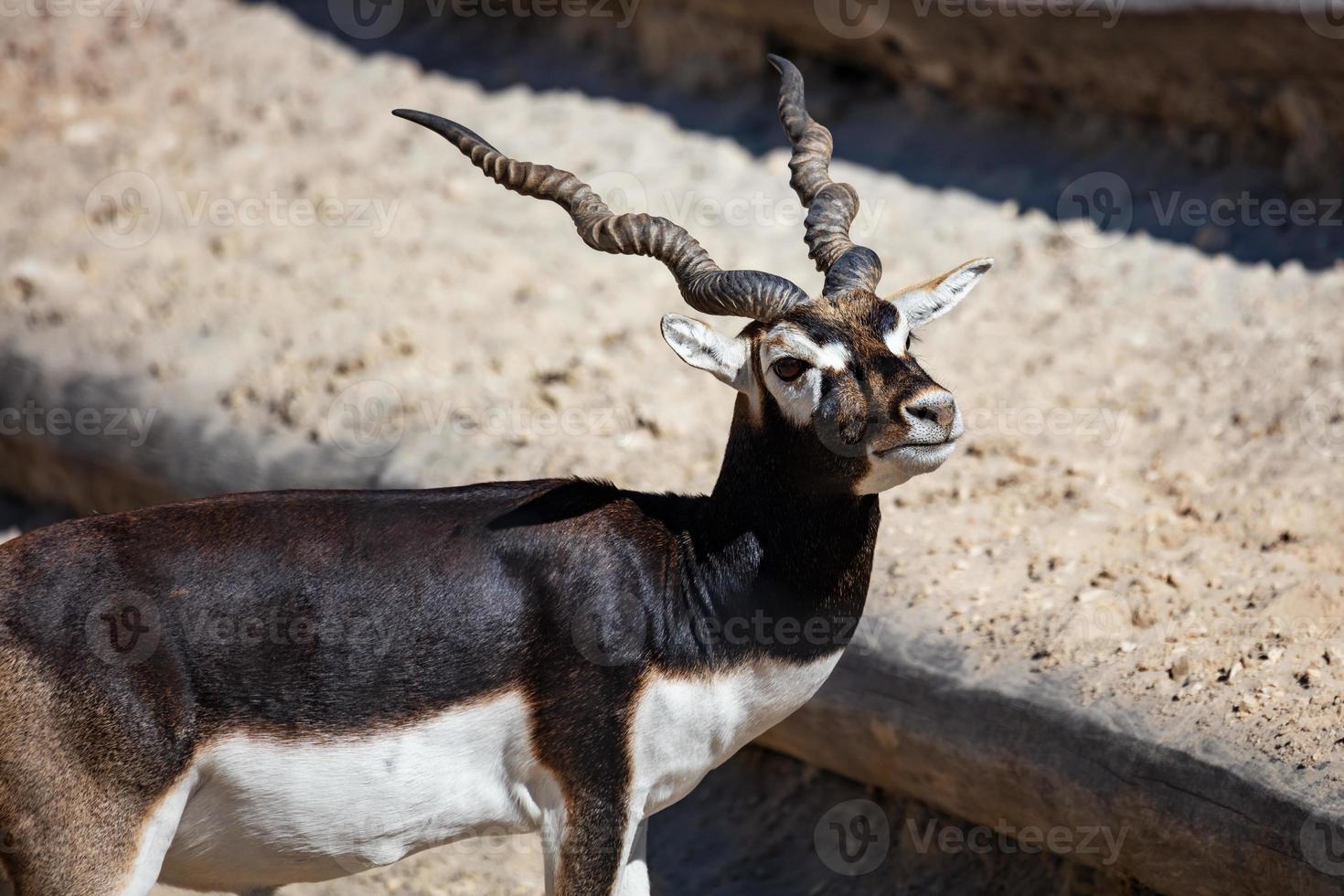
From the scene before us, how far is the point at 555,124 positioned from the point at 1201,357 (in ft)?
16.1

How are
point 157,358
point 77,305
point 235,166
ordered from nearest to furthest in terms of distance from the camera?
1. point 157,358
2. point 77,305
3. point 235,166

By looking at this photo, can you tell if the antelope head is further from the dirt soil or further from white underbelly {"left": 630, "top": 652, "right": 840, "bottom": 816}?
the dirt soil

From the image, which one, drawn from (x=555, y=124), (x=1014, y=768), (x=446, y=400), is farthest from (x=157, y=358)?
(x=1014, y=768)

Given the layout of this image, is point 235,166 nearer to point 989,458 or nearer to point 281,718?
point 989,458

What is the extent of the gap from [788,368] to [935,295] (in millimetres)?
725

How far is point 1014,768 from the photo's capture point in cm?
507

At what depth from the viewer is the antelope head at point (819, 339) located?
4.09 metres

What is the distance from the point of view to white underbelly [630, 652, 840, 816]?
168 inches

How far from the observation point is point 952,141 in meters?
9.24

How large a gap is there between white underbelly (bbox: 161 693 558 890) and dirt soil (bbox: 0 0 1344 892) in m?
1.87

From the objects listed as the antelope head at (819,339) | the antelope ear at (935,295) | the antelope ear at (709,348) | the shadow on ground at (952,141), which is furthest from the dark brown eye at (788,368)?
the shadow on ground at (952,141)

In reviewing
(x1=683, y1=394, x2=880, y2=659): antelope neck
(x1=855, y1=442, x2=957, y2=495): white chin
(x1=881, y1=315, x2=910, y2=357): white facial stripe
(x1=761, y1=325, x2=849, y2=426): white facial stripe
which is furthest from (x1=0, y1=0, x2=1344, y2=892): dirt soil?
(x1=761, y1=325, x2=849, y2=426): white facial stripe

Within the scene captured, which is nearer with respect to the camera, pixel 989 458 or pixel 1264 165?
pixel 989 458

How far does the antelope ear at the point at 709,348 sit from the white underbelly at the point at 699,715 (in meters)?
0.87
